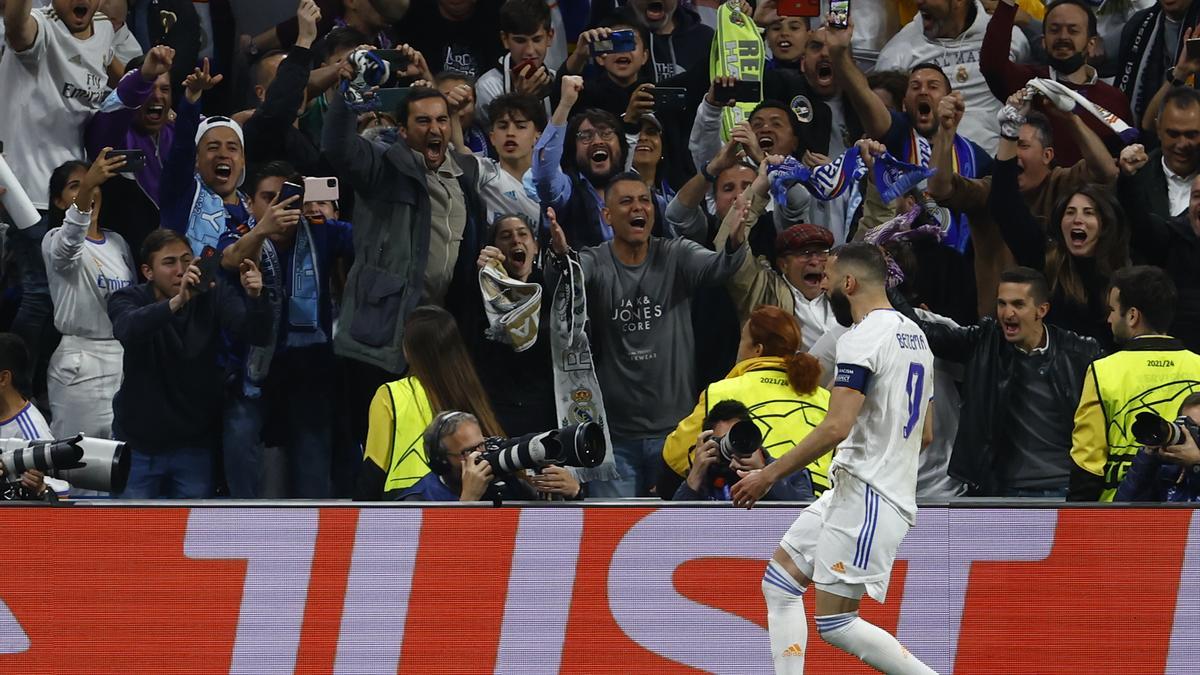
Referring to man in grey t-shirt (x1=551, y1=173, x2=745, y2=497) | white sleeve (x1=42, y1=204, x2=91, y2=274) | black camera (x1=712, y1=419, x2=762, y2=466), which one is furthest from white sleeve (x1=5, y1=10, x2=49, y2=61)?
black camera (x1=712, y1=419, x2=762, y2=466)

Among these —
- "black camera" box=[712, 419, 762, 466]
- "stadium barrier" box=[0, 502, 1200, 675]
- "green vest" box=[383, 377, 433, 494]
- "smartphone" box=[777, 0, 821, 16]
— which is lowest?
"stadium barrier" box=[0, 502, 1200, 675]

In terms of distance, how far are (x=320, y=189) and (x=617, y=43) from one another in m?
2.19

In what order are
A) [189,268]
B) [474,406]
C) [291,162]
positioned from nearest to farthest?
[474,406] → [189,268] → [291,162]

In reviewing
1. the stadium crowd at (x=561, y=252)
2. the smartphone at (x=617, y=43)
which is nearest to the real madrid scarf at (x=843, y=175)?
the stadium crowd at (x=561, y=252)

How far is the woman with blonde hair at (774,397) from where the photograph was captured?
7688 mm

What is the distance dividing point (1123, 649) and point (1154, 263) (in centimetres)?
278

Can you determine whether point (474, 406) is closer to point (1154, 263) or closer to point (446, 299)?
point (446, 299)

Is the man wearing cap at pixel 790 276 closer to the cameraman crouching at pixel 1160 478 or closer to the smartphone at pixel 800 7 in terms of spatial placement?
the smartphone at pixel 800 7

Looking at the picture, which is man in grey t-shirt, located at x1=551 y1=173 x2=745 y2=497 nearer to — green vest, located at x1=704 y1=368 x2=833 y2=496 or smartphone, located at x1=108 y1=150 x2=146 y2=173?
green vest, located at x1=704 y1=368 x2=833 y2=496

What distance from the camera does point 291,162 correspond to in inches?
402

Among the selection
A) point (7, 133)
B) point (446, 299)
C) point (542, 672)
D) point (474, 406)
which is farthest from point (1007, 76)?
point (7, 133)

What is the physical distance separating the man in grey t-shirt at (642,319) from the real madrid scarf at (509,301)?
29cm

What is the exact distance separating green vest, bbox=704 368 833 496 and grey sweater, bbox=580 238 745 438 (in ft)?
4.22

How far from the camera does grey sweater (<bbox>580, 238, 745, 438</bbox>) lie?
9062 millimetres
